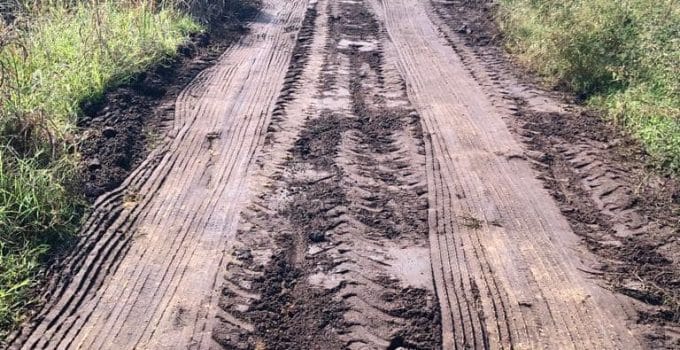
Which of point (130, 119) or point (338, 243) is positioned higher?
point (130, 119)

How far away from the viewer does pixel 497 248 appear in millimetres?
4762

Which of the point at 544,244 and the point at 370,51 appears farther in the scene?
the point at 370,51

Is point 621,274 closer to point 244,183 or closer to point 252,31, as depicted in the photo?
point 244,183

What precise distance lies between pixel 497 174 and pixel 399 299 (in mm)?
2056

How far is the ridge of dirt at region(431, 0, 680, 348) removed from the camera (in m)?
4.39

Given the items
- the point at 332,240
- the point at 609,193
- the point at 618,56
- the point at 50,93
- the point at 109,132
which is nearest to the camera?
the point at 332,240

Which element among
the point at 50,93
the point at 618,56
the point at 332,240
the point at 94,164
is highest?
the point at 618,56

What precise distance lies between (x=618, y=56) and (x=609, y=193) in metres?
2.91

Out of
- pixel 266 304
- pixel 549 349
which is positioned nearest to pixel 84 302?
pixel 266 304

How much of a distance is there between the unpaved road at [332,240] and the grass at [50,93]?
26 centimetres

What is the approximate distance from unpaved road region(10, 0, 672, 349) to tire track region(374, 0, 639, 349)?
1 centimetres

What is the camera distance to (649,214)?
527 cm

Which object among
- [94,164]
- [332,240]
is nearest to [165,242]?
[332,240]

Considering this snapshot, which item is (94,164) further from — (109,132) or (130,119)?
(130,119)
